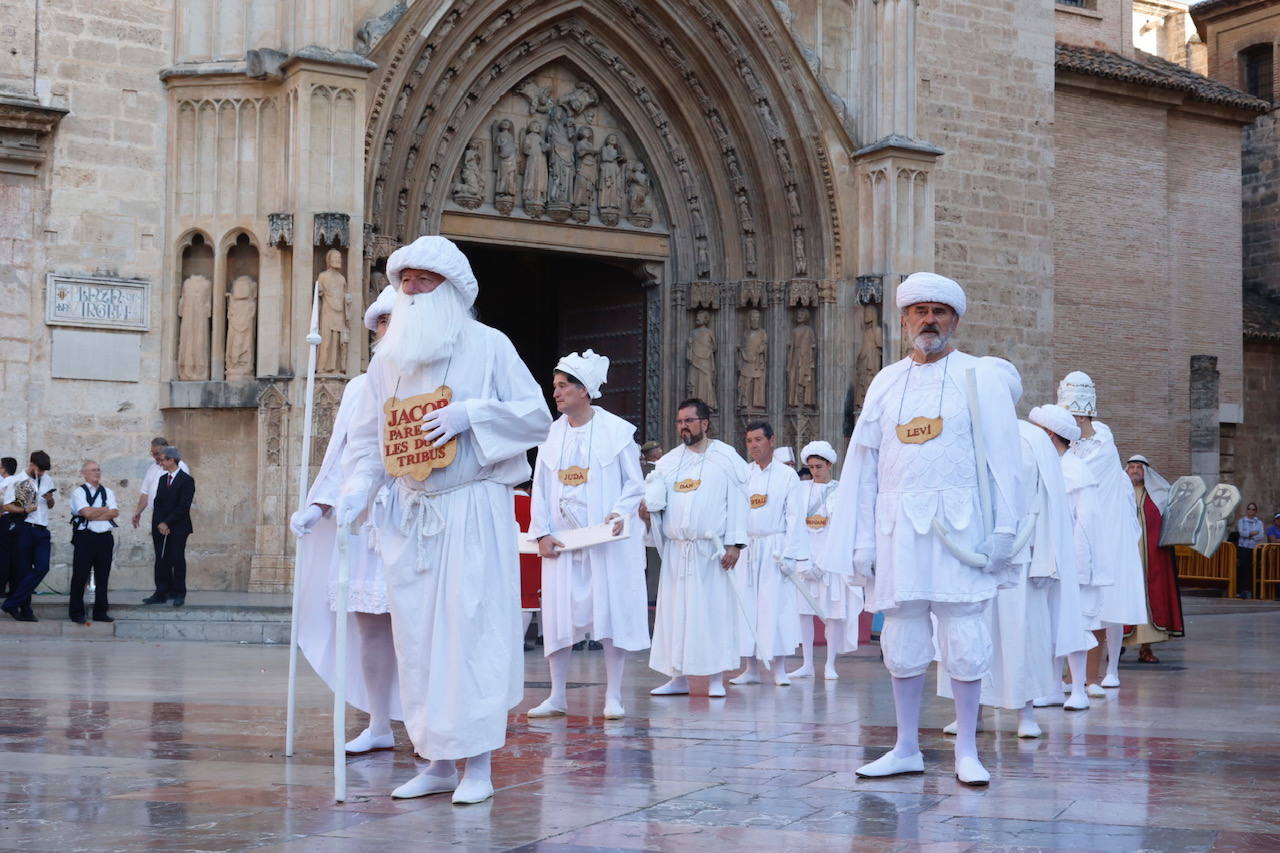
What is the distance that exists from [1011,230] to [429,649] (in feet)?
60.7

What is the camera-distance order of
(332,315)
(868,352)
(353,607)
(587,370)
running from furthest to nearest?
(868,352), (332,315), (587,370), (353,607)

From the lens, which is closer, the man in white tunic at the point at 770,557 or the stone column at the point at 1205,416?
the man in white tunic at the point at 770,557

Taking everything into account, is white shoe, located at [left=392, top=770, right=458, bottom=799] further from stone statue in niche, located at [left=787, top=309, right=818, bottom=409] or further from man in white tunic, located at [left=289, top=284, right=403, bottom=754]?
stone statue in niche, located at [left=787, top=309, right=818, bottom=409]

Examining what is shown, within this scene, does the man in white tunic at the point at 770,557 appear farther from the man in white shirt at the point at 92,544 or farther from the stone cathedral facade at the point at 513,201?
the man in white shirt at the point at 92,544

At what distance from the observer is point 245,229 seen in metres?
16.9

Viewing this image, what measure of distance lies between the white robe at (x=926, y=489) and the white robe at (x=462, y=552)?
1502 millimetres

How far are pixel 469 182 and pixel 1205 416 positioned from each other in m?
14.0

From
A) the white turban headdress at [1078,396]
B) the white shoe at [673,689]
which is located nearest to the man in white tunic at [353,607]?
the white shoe at [673,689]

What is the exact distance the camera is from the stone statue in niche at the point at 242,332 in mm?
16859

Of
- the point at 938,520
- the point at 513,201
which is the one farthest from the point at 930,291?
the point at 513,201

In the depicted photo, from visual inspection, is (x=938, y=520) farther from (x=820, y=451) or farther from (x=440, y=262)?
(x=820, y=451)

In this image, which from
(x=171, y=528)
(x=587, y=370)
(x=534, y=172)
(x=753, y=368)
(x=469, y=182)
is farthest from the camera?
(x=753, y=368)

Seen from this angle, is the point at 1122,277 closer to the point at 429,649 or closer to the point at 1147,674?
the point at 1147,674

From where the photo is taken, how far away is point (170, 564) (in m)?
15.2
